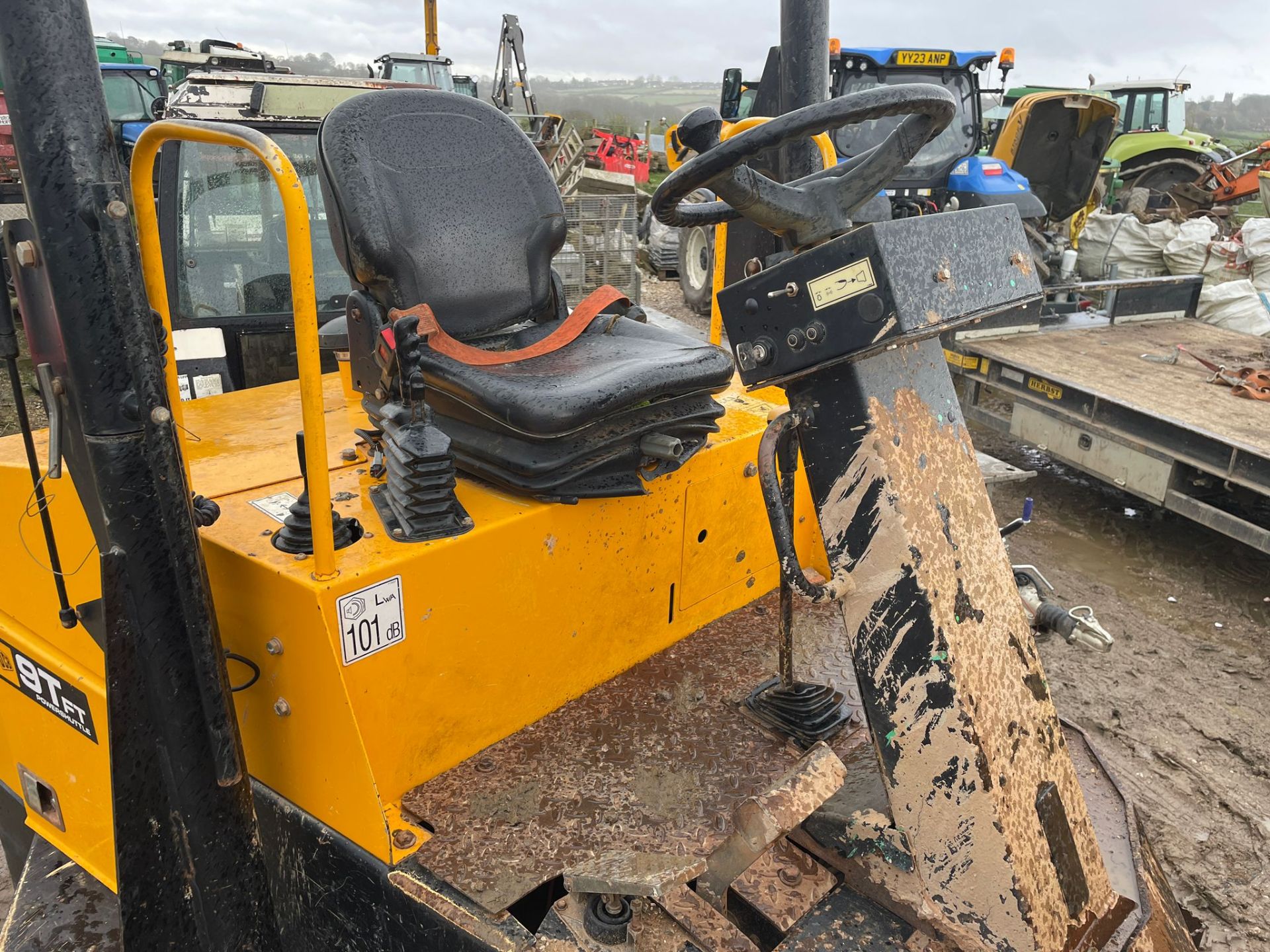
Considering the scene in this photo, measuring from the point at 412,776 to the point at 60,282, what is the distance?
1.04 m

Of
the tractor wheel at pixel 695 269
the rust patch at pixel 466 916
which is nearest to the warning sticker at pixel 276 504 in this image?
the rust patch at pixel 466 916

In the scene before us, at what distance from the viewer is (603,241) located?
32.6 feet

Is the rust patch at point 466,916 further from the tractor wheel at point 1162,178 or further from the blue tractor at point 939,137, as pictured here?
the tractor wheel at point 1162,178

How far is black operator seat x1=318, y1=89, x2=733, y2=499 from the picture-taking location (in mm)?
1888

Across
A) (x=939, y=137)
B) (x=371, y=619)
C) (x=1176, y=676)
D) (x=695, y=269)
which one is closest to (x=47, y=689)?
(x=371, y=619)

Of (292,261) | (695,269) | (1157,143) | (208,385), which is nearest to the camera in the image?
(292,261)

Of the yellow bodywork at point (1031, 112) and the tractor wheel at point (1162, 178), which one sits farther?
the tractor wheel at point (1162, 178)

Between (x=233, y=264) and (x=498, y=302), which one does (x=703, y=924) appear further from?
(x=233, y=264)

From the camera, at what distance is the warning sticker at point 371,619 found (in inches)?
62.2

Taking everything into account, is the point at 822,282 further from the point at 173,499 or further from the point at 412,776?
the point at 412,776

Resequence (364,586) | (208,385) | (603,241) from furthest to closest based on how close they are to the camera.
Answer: (603,241) → (208,385) → (364,586)

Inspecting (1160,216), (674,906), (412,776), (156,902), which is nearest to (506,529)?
(412,776)

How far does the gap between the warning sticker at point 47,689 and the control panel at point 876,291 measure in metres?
1.55

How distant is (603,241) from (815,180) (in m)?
8.71
